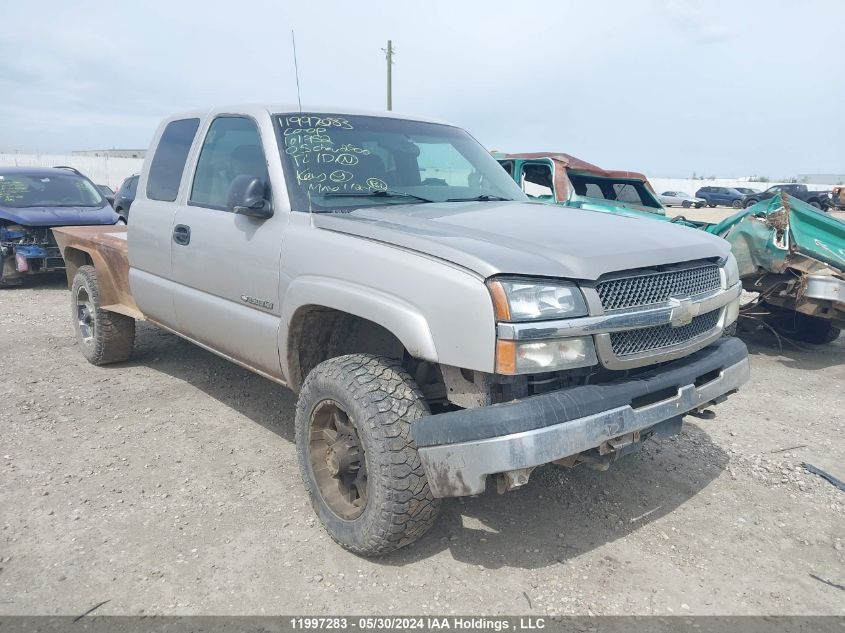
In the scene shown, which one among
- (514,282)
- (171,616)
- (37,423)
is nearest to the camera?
(514,282)

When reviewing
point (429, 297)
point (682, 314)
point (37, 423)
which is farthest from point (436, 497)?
point (37, 423)

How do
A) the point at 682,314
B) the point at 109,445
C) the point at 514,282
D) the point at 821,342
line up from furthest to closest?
the point at 821,342
the point at 109,445
the point at 682,314
the point at 514,282

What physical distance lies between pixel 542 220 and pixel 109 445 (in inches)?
114

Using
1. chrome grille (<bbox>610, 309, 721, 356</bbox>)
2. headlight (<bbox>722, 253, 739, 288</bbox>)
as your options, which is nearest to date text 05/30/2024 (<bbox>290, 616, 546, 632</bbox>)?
chrome grille (<bbox>610, 309, 721, 356</bbox>)

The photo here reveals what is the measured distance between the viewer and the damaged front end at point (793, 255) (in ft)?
18.1

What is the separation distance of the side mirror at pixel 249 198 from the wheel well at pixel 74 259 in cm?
307

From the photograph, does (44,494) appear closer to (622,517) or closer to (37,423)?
(37,423)

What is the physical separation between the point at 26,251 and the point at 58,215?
2.28 feet

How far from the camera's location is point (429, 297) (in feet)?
7.79

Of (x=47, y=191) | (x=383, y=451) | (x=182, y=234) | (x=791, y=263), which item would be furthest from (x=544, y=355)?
(x=47, y=191)

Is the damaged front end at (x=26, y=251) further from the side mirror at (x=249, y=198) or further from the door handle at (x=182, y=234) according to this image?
the side mirror at (x=249, y=198)

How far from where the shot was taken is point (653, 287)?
2.60m

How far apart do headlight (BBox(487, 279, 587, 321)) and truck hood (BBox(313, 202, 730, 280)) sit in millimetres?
42

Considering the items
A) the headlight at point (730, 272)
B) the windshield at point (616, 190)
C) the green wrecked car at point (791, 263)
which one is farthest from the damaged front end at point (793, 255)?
the headlight at point (730, 272)
